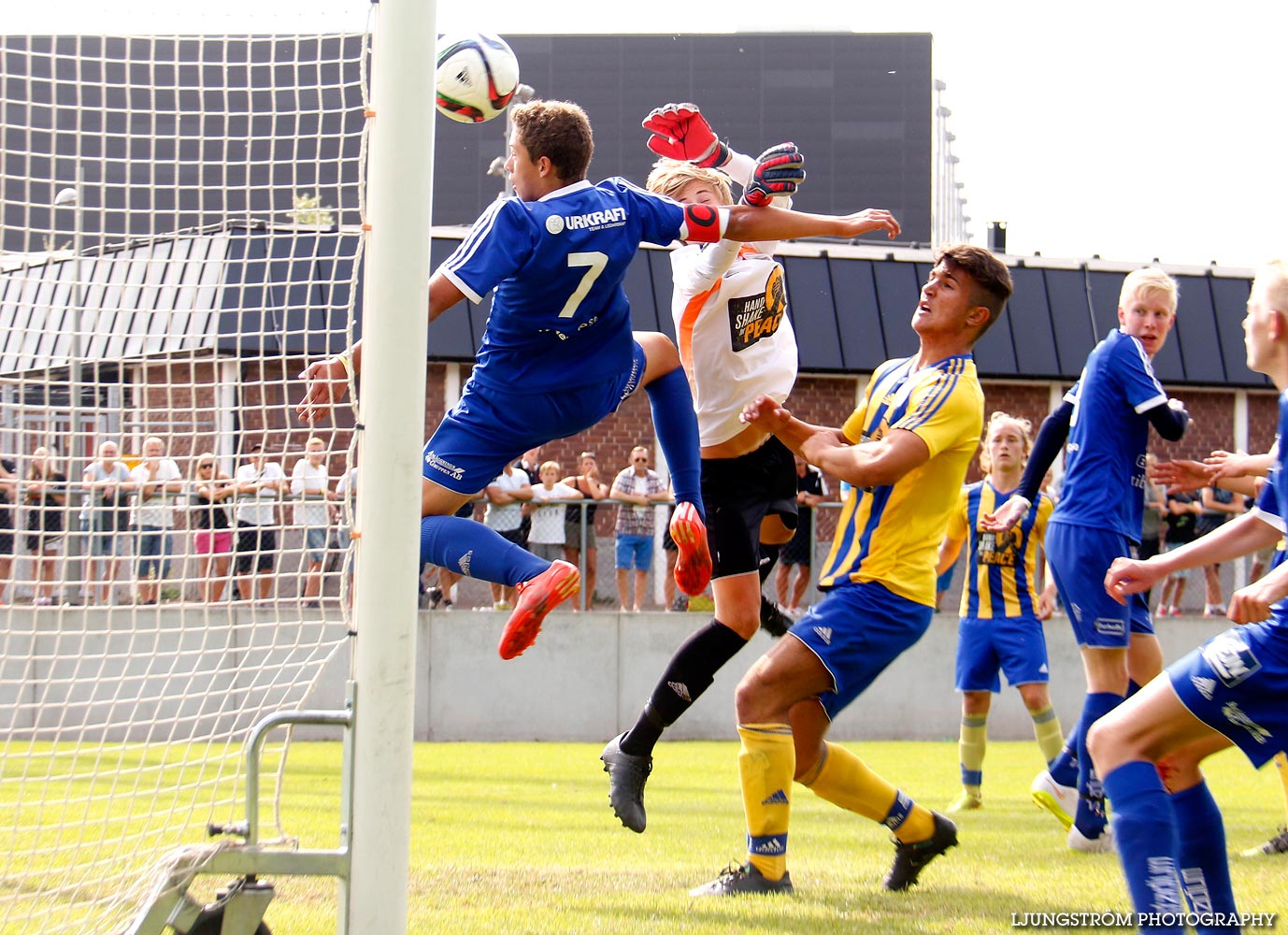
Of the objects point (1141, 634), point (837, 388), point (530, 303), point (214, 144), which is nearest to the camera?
point (214, 144)

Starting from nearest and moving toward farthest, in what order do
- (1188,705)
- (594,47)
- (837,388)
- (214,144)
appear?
(1188,705) → (214,144) → (837,388) → (594,47)

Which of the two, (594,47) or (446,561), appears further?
(594,47)

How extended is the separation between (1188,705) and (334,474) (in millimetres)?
2382

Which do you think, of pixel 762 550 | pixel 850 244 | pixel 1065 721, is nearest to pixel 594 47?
pixel 850 244

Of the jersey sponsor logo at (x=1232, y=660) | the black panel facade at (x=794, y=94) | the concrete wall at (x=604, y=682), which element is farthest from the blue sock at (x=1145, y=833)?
the black panel facade at (x=794, y=94)

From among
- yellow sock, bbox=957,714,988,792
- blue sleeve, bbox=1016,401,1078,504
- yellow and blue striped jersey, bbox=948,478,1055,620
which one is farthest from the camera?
yellow and blue striped jersey, bbox=948,478,1055,620

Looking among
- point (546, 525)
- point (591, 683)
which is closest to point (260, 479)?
point (546, 525)

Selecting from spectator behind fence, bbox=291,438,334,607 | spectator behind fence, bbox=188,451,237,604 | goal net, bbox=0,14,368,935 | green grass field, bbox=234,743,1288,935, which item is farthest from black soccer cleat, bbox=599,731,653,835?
spectator behind fence, bbox=188,451,237,604

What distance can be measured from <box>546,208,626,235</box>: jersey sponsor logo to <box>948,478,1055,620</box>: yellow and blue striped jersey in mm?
4218

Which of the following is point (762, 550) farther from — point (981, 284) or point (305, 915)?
point (305, 915)

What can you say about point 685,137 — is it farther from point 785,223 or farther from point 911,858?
point 911,858

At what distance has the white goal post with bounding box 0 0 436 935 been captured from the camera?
3348 millimetres

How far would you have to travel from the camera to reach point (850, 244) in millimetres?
21109

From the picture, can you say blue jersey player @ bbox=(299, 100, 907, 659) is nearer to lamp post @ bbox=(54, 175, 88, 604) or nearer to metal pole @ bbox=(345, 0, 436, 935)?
metal pole @ bbox=(345, 0, 436, 935)
